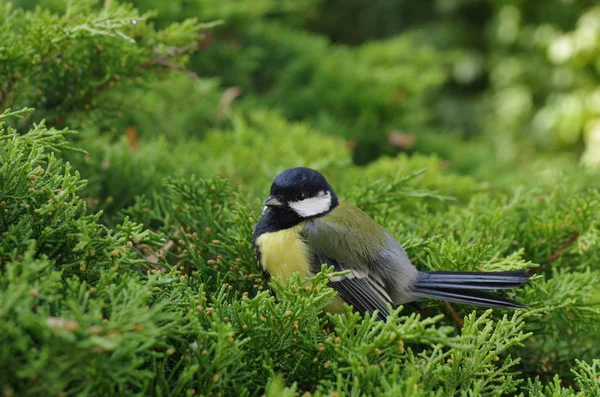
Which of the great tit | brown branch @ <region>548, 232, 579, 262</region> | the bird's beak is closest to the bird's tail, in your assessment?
the great tit

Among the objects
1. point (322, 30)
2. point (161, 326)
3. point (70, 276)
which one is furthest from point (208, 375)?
point (322, 30)

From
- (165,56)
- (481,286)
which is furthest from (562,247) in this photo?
(165,56)

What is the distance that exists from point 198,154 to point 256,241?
87cm

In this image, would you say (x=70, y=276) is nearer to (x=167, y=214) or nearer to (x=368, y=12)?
(x=167, y=214)

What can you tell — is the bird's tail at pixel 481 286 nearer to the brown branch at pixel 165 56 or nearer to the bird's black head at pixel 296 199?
the bird's black head at pixel 296 199

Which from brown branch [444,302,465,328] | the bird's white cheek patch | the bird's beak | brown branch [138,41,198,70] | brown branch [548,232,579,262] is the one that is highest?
brown branch [138,41,198,70]

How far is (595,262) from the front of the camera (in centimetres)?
165

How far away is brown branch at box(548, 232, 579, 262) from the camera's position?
5.43 ft

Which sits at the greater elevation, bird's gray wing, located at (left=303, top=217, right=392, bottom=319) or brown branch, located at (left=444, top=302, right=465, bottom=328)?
bird's gray wing, located at (left=303, top=217, right=392, bottom=319)

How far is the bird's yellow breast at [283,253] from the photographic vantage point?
1.48 m

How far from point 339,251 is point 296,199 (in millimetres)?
198

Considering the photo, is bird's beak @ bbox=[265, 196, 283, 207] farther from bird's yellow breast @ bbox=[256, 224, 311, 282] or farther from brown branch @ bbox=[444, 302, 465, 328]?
brown branch @ bbox=[444, 302, 465, 328]

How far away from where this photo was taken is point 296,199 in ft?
5.43

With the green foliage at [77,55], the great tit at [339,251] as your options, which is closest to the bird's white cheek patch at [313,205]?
the great tit at [339,251]
